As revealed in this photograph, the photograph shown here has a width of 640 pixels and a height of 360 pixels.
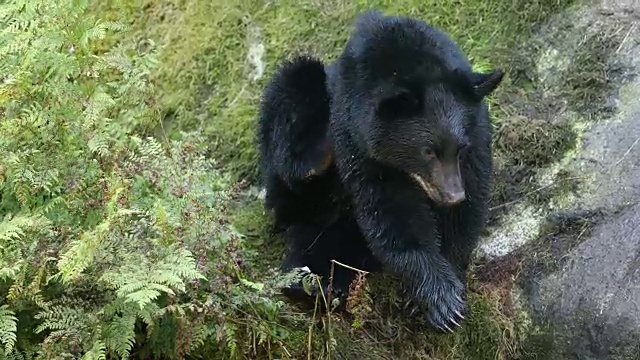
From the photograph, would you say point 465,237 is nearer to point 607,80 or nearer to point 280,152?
point 280,152

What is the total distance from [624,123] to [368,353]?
2216mm

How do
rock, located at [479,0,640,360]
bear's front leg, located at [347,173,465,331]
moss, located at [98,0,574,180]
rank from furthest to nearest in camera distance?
1. moss, located at [98,0,574,180]
2. rock, located at [479,0,640,360]
3. bear's front leg, located at [347,173,465,331]

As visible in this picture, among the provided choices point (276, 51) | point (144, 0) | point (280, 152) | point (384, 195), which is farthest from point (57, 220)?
point (144, 0)

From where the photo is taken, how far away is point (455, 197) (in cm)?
482

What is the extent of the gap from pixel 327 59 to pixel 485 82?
229 centimetres

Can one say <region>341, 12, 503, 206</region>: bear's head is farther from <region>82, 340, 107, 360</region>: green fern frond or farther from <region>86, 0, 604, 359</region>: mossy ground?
<region>82, 340, 107, 360</region>: green fern frond

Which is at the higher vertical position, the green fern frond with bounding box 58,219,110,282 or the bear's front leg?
the green fern frond with bounding box 58,219,110,282

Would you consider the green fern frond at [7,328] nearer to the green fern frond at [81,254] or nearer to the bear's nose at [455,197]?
the green fern frond at [81,254]

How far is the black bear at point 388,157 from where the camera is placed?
4875mm

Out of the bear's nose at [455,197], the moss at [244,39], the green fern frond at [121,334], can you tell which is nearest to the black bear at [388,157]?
the bear's nose at [455,197]

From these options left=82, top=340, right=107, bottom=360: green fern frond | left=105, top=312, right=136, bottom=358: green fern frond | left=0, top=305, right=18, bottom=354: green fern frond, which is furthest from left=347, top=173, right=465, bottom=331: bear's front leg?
left=0, top=305, right=18, bottom=354: green fern frond

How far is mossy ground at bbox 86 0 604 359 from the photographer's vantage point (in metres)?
5.38

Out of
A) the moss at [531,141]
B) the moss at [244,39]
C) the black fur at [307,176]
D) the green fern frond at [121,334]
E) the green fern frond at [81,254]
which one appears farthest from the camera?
the moss at [244,39]

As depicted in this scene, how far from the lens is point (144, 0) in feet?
26.0
